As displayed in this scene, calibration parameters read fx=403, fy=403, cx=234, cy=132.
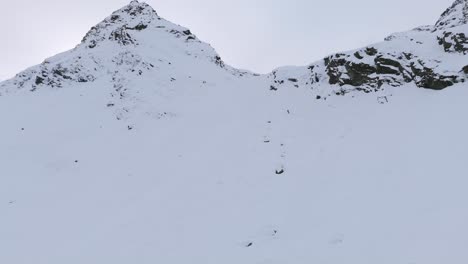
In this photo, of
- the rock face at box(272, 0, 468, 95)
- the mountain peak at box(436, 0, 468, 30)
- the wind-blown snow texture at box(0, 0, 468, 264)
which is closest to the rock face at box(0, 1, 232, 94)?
the wind-blown snow texture at box(0, 0, 468, 264)

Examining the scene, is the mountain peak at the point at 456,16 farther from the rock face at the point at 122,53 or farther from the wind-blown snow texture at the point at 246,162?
the rock face at the point at 122,53

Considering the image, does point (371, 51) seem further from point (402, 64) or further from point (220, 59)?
point (220, 59)

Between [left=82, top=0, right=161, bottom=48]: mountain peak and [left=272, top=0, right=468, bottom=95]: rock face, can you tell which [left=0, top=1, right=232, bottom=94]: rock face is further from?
[left=272, top=0, right=468, bottom=95]: rock face

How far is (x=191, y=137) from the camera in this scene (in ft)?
72.6

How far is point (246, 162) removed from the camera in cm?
1770

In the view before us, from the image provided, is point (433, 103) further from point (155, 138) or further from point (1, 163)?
point (1, 163)

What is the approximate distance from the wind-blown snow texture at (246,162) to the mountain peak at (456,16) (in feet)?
0.50

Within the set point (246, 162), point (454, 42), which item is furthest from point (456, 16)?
point (246, 162)

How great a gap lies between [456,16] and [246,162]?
71.4ft

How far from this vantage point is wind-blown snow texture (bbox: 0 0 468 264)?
11.4 metres

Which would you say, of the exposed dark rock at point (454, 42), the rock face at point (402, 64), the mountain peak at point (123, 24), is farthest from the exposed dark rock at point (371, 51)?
the mountain peak at point (123, 24)

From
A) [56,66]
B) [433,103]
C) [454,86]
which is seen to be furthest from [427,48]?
[56,66]

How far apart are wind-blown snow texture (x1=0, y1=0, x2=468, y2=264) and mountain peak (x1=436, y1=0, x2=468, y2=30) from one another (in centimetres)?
15

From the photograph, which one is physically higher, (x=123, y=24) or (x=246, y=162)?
(x=123, y=24)
